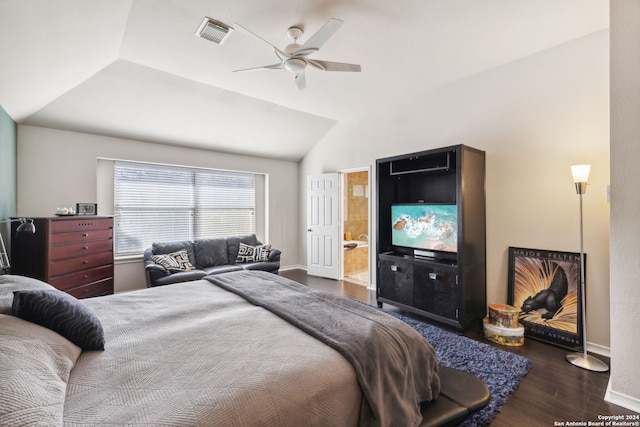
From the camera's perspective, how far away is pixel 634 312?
1.84m

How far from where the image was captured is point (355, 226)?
22.9ft

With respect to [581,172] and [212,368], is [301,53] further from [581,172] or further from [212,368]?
[581,172]

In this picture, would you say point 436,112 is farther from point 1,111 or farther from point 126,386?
point 1,111

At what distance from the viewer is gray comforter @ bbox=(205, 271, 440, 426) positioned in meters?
1.31

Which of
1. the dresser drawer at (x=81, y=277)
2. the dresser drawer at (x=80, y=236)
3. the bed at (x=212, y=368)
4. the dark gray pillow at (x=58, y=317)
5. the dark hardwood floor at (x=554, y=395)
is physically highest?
the dresser drawer at (x=80, y=236)

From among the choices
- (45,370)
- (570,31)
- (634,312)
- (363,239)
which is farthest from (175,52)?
(363,239)

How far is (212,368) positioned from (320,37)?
7.12 feet

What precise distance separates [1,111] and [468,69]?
16.7 feet

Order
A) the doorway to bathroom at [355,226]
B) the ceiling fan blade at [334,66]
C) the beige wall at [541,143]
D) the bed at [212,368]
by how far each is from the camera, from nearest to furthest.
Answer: the bed at [212,368] → the ceiling fan blade at [334,66] → the beige wall at [541,143] → the doorway to bathroom at [355,226]

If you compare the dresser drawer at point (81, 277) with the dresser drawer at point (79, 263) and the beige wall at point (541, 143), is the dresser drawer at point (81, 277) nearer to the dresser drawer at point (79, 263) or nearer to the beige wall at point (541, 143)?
the dresser drawer at point (79, 263)

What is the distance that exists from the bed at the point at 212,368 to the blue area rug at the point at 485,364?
645 mm

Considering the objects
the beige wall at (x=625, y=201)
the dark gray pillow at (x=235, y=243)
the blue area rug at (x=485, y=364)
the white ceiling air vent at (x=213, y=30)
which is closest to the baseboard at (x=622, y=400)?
the beige wall at (x=625, y=201)

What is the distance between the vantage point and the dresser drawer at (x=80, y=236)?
10.6 ft

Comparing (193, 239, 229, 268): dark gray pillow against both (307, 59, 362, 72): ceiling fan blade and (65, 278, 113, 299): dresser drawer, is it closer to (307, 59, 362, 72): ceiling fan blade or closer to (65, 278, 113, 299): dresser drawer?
(65, 278, 113, 299): dresser drawer
